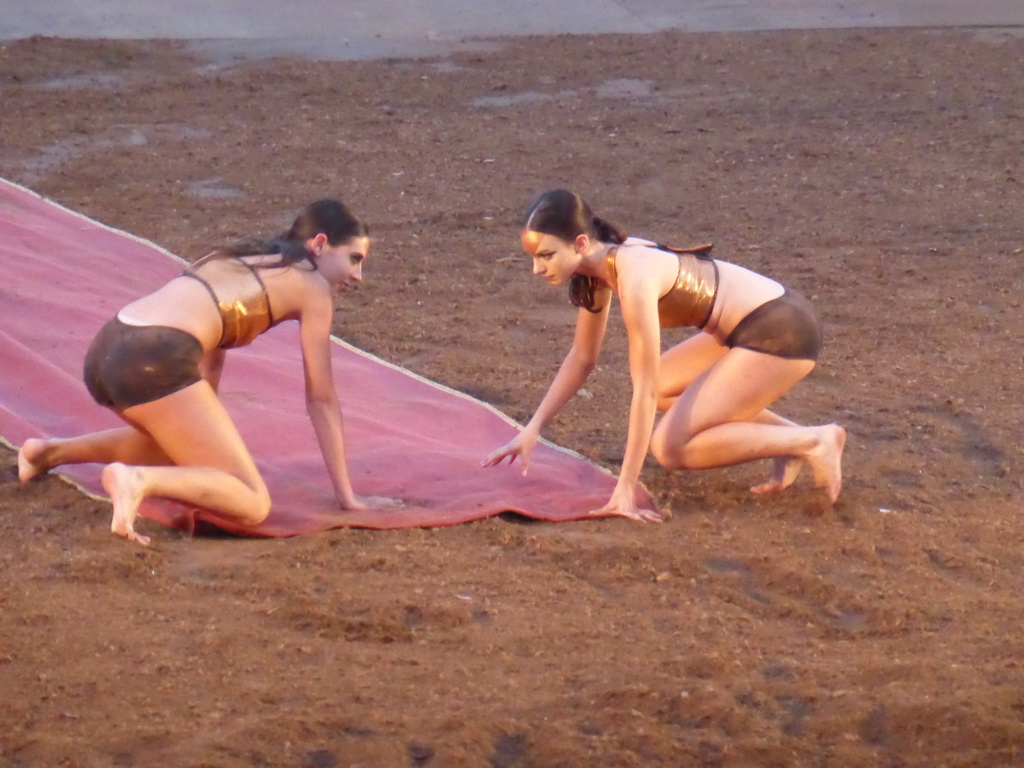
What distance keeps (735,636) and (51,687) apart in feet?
5.53

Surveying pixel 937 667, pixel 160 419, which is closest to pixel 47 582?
pixel 160 419

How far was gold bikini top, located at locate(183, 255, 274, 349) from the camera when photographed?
13.9 ft

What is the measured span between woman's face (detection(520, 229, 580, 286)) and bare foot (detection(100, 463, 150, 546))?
52.1 inches

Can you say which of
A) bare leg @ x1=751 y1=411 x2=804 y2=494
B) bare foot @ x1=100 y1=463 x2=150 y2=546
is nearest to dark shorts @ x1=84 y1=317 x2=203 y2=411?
bare foot @ x1=100 y1=463 x2=150 y2=546

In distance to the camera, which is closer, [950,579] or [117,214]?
[950,579]

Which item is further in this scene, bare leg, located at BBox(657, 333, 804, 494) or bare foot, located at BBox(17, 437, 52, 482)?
bare leg, located at BBox(657, 333, 804, 494)

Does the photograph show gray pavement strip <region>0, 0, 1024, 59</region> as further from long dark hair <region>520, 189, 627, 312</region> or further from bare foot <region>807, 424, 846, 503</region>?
bare foot <region>807, 424, 846, 503</region>

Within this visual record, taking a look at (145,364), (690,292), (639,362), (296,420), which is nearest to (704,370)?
(690,292)

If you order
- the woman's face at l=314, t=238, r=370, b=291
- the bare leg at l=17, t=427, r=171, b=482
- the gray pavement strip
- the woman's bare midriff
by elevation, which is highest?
the gray pavement strip

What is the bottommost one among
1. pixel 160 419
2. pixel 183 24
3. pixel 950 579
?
pixel 950 579

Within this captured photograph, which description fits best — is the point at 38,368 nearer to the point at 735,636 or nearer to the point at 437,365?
the point at 437,365

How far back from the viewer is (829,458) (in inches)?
179

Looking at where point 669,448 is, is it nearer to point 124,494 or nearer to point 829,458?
point 829,458

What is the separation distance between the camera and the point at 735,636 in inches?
145
